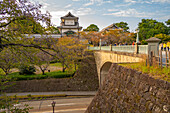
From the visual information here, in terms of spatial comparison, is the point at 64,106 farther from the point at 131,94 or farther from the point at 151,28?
the point at 151,28

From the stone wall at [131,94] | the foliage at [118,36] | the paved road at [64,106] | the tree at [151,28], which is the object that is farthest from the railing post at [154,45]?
the tree at [151,28]

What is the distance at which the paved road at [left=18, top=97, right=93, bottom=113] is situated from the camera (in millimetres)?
13414

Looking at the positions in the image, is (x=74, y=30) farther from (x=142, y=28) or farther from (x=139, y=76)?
(x=139, y=76)

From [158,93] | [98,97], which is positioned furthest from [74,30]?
[158,93]

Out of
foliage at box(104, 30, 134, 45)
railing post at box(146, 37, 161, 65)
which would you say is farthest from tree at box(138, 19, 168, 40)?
railing post at box(146, 37, 161, 65)

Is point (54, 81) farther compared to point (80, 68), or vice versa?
point (80, 68)

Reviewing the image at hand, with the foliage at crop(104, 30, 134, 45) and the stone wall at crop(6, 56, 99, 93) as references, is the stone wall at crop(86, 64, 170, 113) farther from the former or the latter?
the foliage at crop(104, 30, 134, 45)

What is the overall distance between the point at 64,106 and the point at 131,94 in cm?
1102

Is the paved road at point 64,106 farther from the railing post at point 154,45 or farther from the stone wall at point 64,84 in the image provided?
Answer: the railing post at point 154,45

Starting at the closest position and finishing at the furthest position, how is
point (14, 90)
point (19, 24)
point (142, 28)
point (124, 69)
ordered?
point (19, 24) → point (124, 69) → point (14, 90) → point (142, 28)

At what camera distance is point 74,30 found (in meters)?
40.8

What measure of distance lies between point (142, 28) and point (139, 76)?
27.6 m

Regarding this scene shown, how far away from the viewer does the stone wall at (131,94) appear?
3.75 m

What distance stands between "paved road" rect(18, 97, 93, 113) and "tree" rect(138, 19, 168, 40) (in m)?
19.5
